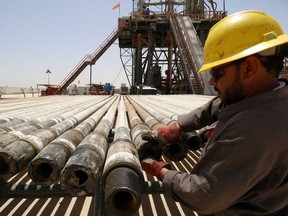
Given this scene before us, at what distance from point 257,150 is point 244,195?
359mm

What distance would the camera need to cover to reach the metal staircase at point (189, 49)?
2142 cm

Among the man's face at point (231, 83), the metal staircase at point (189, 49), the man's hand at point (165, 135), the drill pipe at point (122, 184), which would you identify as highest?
the metal staircase at point (189, 49)

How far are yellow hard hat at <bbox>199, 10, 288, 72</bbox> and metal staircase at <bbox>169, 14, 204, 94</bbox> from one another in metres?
18.0

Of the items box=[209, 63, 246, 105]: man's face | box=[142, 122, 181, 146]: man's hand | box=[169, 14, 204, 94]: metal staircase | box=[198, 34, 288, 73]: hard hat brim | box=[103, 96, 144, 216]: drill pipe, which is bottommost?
box=[103, 96, 144, 216]: drill pipe

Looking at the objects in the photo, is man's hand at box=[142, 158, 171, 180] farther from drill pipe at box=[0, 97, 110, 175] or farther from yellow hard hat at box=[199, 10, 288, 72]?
drill pipe at box=[0, 97, 110, 175]

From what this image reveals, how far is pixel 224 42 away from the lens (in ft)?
6.66

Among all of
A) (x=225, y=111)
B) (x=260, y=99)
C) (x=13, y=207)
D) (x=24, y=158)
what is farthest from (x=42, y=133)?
(x=13, y=207)

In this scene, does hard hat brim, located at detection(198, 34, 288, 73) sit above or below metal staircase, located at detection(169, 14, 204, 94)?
below

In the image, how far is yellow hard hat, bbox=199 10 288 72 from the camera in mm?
1905

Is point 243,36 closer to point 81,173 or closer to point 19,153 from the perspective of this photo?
point 81,173

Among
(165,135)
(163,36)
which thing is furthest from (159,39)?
(165,135)

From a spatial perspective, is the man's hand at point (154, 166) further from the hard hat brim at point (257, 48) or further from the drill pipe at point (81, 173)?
the hard hat brim at point (257, 48)

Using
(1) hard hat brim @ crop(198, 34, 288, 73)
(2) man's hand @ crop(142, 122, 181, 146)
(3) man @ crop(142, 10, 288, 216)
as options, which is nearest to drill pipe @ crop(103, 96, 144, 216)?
(3) man @ crop(142, 10, 288, 216)

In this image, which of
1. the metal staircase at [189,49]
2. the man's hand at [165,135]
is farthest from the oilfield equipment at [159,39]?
the man's hand at [165,135]
